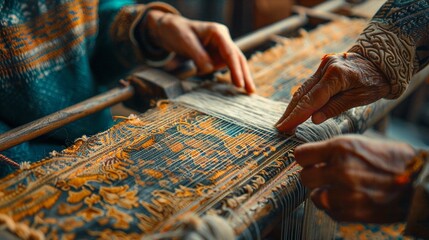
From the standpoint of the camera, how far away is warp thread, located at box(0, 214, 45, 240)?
77cm

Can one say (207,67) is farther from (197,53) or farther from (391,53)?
(391,53)

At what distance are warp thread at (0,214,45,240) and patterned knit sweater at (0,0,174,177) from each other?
0.33 meters

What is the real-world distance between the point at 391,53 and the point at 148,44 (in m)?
0.92

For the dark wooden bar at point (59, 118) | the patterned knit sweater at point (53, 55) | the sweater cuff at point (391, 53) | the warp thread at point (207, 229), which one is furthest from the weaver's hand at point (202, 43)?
the warp thread at point (207, 229)

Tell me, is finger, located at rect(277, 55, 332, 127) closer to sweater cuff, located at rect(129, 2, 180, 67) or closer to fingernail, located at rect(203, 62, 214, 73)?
fingernail, located at rect(203, 62, 214, 73)

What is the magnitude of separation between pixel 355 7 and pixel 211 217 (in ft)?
6.26

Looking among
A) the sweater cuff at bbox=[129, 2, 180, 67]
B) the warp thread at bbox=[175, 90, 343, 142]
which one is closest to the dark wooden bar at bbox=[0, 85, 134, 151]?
the warp thread at bbox=[175, 90, 343, 142]

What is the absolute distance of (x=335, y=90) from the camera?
1105 millimetres

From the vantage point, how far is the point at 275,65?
1661 mm

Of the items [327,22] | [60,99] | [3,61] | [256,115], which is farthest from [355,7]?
[3,61]

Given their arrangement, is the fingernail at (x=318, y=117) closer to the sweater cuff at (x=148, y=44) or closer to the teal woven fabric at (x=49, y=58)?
the teal woven fabric at (x=49, y=58)

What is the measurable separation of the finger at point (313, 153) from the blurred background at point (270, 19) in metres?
2.37

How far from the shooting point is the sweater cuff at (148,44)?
1.67 meters

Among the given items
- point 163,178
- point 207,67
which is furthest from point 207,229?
point 207,67
